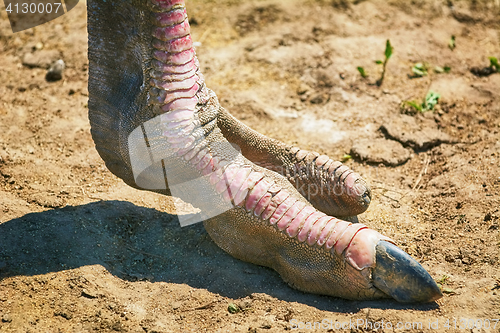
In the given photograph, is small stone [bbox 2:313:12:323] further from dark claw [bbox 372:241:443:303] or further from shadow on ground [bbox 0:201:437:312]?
dark claw [bbox 372:241:443:303]

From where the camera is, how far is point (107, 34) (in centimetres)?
259

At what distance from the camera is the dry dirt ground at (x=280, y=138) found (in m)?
2.45

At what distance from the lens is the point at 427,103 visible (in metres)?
4.17

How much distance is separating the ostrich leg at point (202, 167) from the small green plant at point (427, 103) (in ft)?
5.36

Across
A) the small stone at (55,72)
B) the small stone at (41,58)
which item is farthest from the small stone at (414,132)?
the small stone at (41,58)

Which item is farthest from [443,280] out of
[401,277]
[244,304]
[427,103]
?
[427,103]

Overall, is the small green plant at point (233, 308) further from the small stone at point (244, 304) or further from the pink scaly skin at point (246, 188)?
the pink scaly skin at point (246, 188)

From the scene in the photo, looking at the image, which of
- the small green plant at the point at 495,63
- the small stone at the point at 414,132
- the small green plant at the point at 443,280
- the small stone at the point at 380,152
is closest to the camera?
the small green plant at the point at 443,280

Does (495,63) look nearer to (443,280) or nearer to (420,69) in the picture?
(420,69)

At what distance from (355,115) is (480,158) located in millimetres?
1050

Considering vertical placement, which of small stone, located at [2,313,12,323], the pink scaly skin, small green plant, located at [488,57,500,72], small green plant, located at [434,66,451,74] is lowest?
small green plant, located at [434,66,451,74]

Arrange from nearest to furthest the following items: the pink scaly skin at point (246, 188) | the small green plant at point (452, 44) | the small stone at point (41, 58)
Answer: the pink scaly skin at point (246, 188) → the small stone at point (41, 58) → the small green plant at point (452, 44)

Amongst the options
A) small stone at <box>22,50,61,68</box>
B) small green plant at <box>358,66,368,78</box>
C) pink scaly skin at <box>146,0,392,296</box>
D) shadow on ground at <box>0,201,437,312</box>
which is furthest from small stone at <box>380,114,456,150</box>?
small stone at <box>22,50,61,68</box>

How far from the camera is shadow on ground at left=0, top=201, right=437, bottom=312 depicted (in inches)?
103
